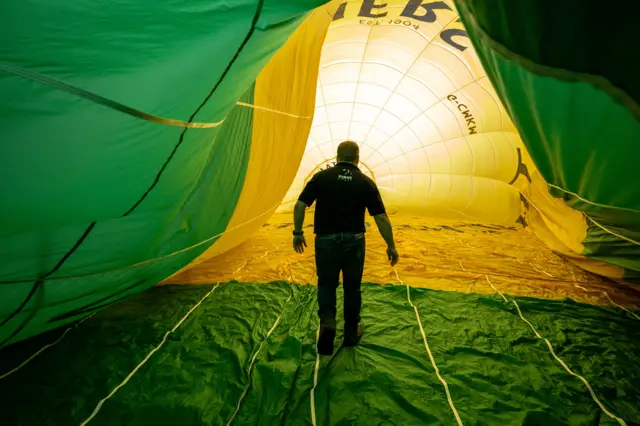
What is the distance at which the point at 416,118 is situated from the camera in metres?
5.44

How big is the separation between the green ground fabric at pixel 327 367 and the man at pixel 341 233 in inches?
6.7

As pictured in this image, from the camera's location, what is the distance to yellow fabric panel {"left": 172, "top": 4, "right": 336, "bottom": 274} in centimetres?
272

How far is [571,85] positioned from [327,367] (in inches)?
65.9

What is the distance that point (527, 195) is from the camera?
5.02m

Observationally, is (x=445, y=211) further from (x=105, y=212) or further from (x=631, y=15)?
(x=105, y=212)

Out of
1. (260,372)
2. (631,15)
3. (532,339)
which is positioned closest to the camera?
(631,15)

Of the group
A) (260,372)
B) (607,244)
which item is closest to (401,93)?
(607,244)

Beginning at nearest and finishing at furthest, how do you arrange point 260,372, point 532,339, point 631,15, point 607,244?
1. point 631,15
2. point 260,372
3. point 532,339
4. point 607,244

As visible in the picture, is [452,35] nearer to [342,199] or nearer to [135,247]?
[342,199]

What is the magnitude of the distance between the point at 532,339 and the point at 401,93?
4.12 meters

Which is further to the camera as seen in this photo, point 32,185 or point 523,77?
point 523,77

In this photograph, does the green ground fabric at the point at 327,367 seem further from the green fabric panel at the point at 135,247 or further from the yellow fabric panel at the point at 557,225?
the yellow fabric panel at the point at 557,225

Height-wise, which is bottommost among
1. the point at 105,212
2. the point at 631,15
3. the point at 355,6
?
the point at 105,212

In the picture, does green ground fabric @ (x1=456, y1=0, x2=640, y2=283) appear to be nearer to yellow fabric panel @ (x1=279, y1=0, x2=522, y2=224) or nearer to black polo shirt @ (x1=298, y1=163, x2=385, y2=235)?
black polo shirt @ (x1=298, y1=163, x2=385, y2=235)
